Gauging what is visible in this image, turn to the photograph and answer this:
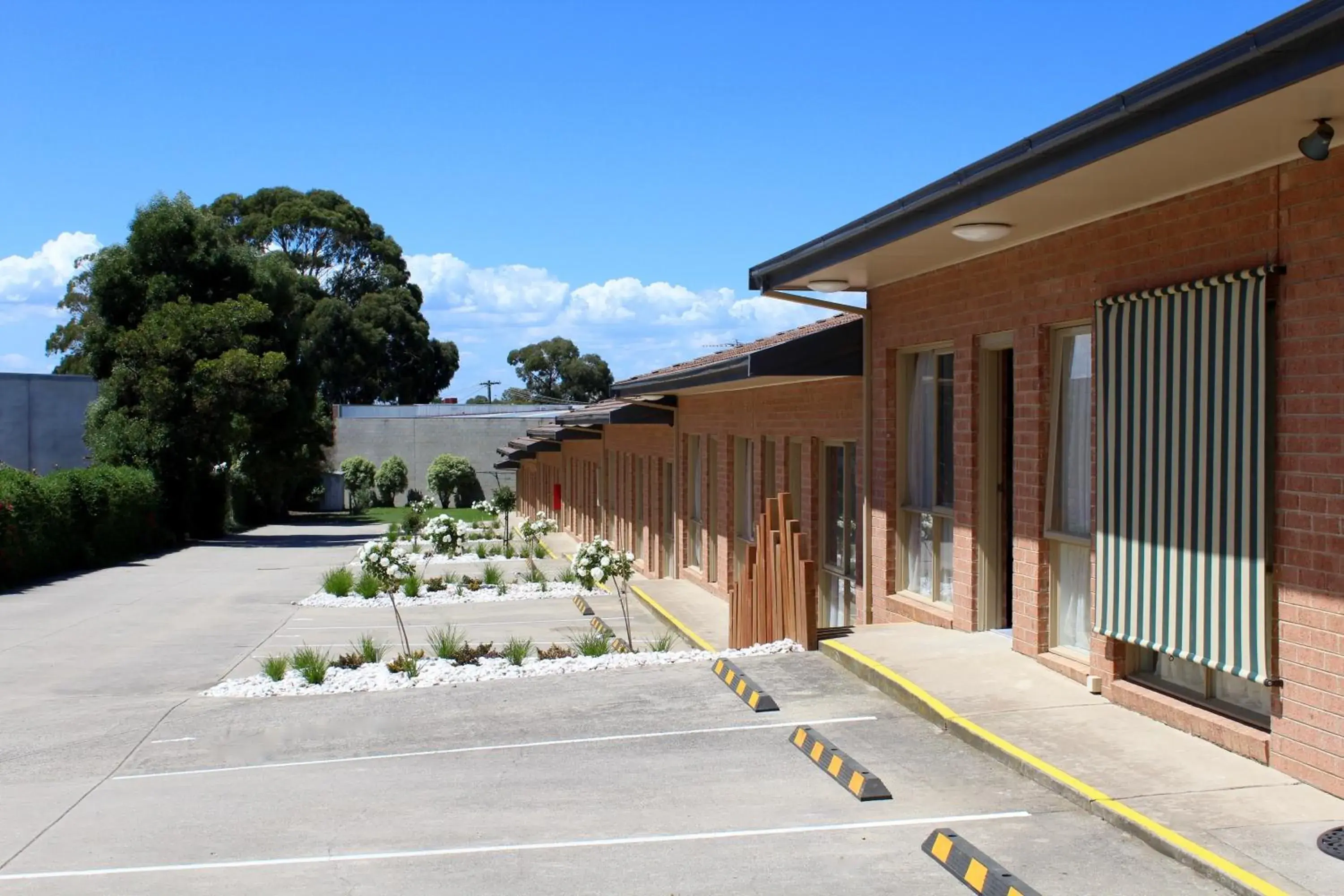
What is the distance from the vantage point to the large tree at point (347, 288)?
2753 inches

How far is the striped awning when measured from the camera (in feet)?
20.9

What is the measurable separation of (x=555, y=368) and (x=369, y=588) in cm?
8494

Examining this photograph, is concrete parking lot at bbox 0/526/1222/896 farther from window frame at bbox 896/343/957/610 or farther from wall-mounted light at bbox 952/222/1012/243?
wall-mounted light at bbox 952/222/1012/243

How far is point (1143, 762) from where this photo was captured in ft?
21.5

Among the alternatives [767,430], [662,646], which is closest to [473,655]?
[662,646]

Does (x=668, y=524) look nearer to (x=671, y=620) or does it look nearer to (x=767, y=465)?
(x=671, y=620)

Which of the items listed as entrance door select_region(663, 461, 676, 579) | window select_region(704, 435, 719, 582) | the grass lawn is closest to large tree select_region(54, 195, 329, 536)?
the grass lawn

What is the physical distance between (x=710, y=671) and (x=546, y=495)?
3730 cm

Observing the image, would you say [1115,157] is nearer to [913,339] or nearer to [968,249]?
[968,249]

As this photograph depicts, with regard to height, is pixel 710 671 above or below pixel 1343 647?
below

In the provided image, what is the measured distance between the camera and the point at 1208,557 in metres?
6.73

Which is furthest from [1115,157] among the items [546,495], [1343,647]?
[546,495]

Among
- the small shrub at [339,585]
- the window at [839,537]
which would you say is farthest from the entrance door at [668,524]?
the window at [839,537]

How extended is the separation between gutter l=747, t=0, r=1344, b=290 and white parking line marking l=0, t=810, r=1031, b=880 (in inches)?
130
